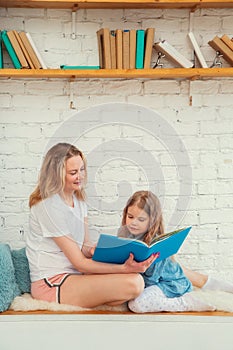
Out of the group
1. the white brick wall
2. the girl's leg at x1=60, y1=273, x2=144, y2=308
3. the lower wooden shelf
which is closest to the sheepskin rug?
the girl's leg at x1=60, y1=273, x2=144, y2=308

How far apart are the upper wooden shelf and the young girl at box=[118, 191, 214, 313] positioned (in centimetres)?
99

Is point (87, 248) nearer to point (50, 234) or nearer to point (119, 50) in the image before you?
point (50, 234)

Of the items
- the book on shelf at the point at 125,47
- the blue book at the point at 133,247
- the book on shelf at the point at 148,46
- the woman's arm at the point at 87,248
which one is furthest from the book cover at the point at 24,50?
the blue book at the point at 133,247

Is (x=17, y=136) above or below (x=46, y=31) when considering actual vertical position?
below

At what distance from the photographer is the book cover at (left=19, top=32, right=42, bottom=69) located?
3.12m

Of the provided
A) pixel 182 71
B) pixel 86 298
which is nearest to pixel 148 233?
pixel 86 298

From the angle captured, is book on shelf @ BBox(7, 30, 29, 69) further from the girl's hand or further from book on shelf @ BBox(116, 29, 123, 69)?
the girl's hand

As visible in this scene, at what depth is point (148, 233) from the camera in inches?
104

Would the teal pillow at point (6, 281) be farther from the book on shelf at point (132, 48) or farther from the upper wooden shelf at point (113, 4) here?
the upper wooden shelf at point (113, 4)

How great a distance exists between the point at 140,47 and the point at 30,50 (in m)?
0.53

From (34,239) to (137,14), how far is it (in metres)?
1.35
